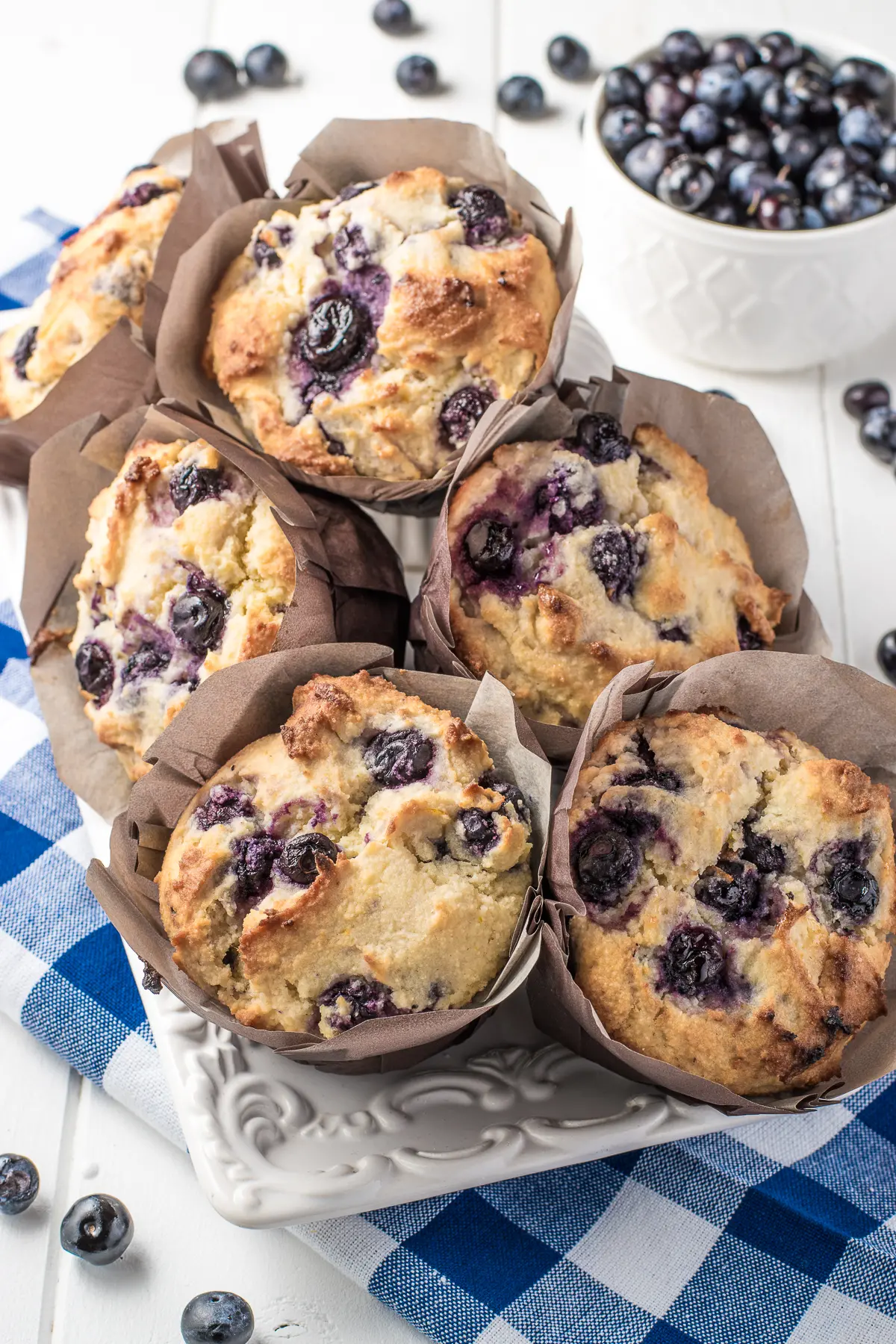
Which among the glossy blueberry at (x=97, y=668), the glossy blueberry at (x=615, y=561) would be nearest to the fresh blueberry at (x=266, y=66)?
the glossy blueberry at (x=97, y=668)

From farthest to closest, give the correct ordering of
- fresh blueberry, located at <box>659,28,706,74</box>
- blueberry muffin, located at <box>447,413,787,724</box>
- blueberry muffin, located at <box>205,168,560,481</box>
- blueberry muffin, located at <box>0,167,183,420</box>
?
fresh blueberry, located at <box>659,28,706,74</box>
blueberry muffin, located at <box>0,167,183,420</box>
blueberry muffin, located at <box>205,168,560,481</box>
blueberry muffin, located at <box>447,413,787,724</box>

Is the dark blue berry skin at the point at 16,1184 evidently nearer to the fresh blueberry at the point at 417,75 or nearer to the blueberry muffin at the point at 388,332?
the blueberry muffin at the point at 388,332

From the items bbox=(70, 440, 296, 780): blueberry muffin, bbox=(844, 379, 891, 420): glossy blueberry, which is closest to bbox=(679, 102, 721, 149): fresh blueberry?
bbox=(844, 379, 891, 420): glossy blueberry

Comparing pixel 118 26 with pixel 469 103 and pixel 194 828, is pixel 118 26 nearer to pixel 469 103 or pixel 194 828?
pixel 469 103

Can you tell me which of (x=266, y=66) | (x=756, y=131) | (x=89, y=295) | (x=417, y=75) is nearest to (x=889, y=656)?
(x=756, y=131)

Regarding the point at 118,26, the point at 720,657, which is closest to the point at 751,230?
the point at 720,657

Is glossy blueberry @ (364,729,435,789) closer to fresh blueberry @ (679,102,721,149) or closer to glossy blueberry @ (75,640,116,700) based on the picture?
glossy blueberry @ (75,640,116,700)
